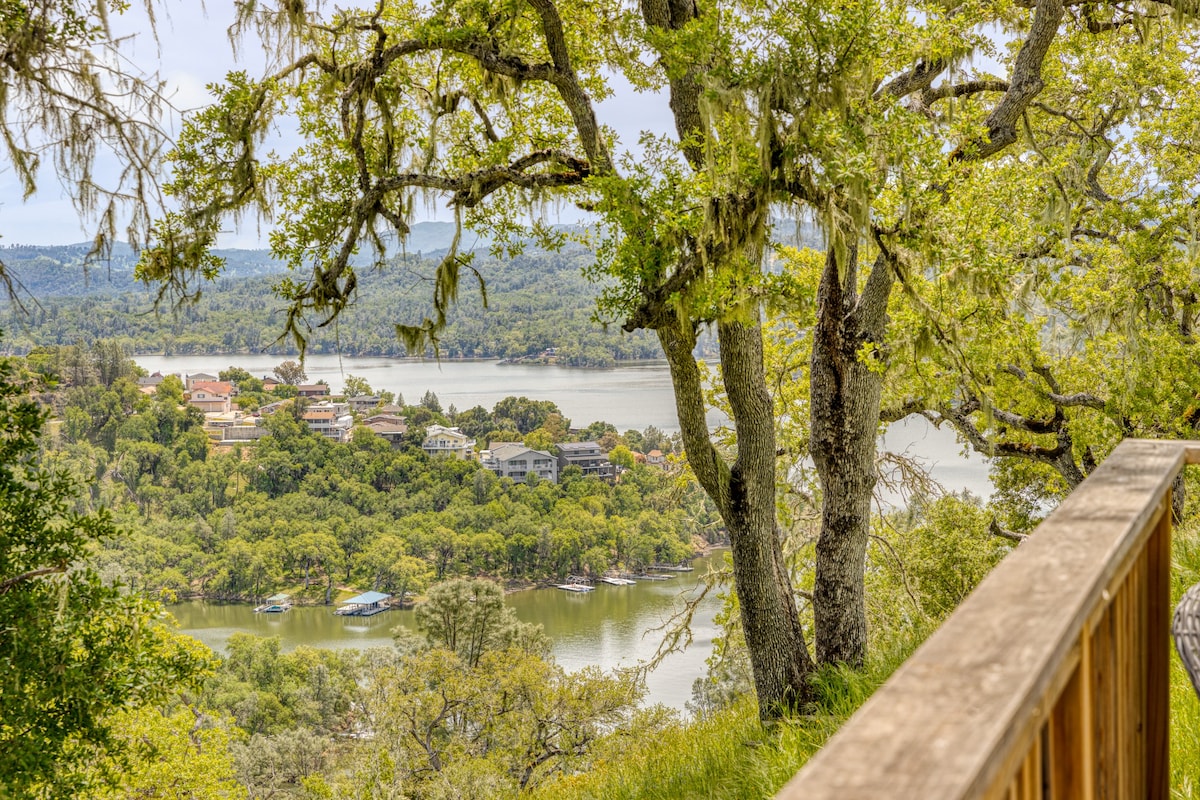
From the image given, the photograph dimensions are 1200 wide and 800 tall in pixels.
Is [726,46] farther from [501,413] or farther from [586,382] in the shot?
[586,382]

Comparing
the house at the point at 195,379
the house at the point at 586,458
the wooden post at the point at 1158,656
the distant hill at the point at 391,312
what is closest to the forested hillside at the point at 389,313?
the distant hill at the point at 391,312

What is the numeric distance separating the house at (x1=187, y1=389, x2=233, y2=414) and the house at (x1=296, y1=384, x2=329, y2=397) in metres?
5.28

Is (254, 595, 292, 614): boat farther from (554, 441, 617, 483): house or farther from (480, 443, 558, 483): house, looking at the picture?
(554, 441, 617, 483): house

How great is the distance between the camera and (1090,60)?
22.2ft

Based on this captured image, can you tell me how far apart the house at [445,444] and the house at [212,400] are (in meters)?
14.9

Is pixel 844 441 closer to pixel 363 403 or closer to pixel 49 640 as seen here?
pixel 49 640

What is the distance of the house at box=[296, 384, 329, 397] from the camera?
222ft

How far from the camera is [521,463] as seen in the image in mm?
Answer: 57906

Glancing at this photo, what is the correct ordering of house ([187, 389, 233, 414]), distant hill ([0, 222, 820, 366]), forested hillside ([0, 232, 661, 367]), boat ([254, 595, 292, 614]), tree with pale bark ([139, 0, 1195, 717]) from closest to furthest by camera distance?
tree with pale bark ([139, 0, 1195, 717])
boat ([254, 595, 292, 614])
distant hill ([0, 222, 820, 366])
forested hillside ([0, 232, 661, 367])
house ([187, 389, 233, 414])

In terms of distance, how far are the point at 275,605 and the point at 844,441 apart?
144 feet

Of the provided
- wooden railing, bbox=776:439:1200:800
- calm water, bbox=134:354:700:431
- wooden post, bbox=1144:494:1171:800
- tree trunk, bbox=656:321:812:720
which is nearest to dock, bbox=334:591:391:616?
calm water, bbox=134:354:700:431

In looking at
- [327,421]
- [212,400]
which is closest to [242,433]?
[327,421]

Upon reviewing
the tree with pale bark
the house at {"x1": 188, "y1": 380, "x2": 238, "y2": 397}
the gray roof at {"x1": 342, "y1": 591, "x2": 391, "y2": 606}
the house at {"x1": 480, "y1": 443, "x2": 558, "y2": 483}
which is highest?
the tree with pale bark

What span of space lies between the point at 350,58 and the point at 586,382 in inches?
4000
